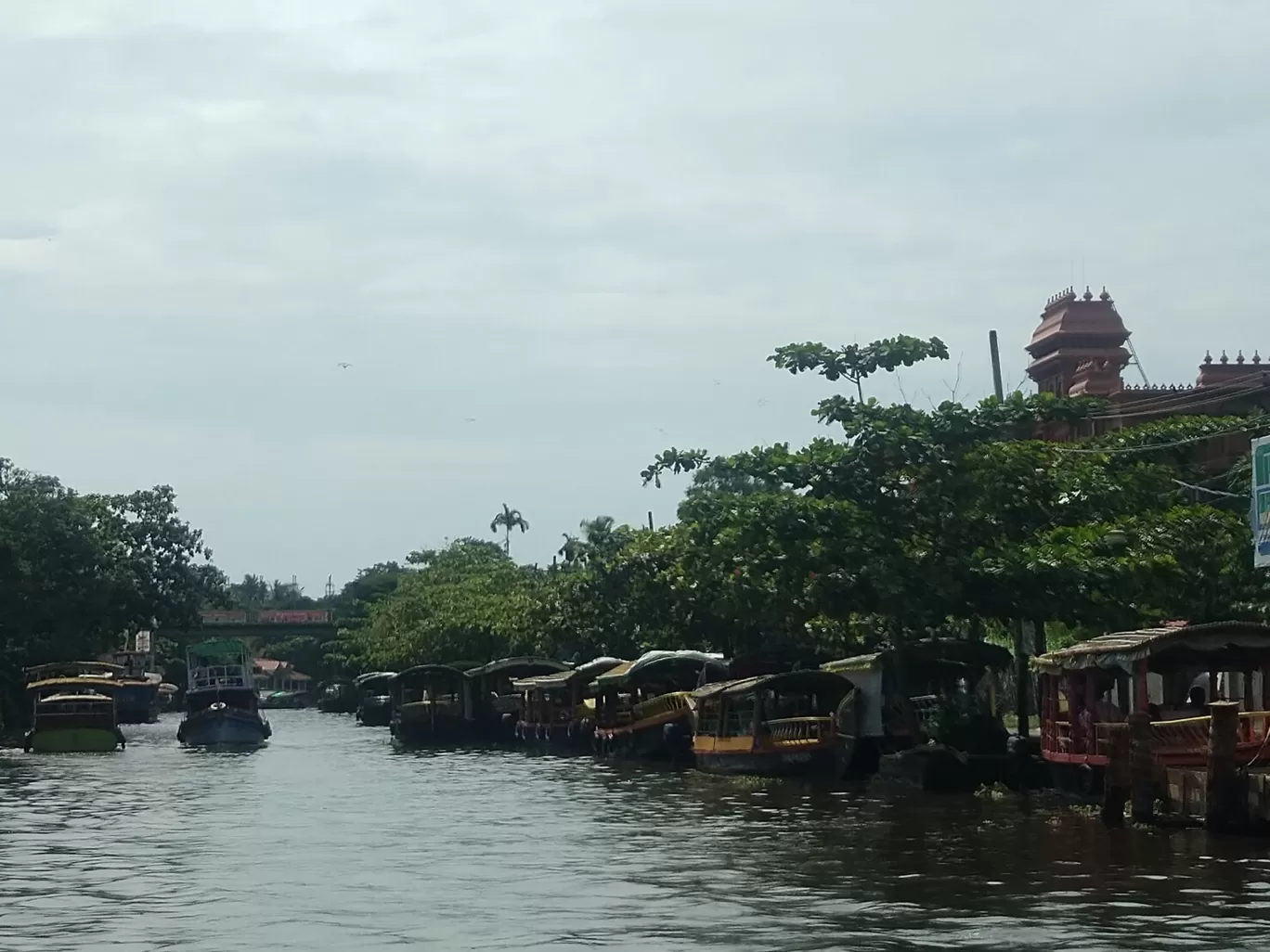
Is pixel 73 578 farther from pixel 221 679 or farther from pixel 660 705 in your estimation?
pixel 660 705

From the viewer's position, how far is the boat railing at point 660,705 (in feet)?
145

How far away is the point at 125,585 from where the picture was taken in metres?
69.6

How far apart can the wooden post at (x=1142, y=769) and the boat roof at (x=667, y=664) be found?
2211 centimetres

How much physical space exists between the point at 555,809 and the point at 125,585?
4273 centimetres

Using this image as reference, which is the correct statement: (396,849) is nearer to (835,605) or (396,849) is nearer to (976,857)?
(976,857)

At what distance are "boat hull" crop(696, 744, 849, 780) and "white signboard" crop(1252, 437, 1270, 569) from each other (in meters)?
10.1

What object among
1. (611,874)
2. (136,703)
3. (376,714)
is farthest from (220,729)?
(611,874)

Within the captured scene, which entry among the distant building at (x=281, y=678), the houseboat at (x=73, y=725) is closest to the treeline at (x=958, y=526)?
the houseboat at (x=73, y=725)

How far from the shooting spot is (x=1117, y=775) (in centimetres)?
2438

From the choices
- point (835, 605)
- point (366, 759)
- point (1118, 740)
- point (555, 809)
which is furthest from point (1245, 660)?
point (366, 759)

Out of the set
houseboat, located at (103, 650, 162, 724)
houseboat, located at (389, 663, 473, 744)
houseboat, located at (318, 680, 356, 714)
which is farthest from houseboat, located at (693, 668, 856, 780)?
houseboat, located at (318, 680, 356, 714)

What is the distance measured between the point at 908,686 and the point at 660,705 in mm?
10671

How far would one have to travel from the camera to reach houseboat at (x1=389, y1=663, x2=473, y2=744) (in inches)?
2350

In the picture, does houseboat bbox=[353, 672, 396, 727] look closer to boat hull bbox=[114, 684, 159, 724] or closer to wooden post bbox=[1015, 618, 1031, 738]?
boat hull bbox=[114, 684, 159, 724]
